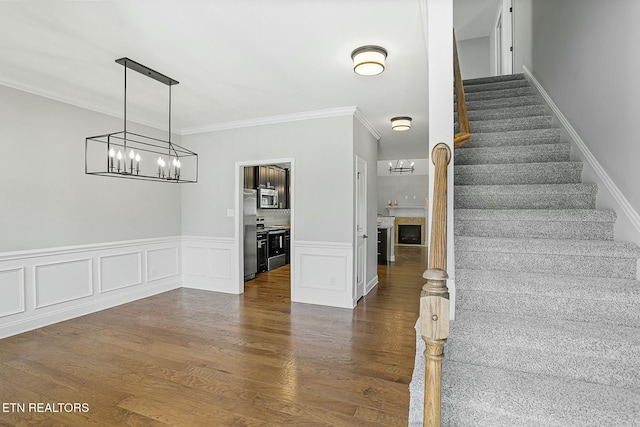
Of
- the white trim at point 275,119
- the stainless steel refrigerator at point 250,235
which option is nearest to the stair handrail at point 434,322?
the white trim at point 275,119

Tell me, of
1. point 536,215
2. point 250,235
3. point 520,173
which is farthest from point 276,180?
point 536,215

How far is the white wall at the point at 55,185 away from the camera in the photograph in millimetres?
3266

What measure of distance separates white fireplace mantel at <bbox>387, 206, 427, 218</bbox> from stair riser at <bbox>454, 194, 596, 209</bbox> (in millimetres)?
9762

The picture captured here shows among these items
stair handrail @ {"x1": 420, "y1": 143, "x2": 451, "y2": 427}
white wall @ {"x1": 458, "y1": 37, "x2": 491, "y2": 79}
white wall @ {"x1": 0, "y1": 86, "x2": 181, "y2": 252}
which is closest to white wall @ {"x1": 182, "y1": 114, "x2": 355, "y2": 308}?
white wall @ {"x1": 0, "y1": 86, "x2": 181, "y2": 252}

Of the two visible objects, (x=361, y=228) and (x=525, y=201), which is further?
(x=361, y=228)

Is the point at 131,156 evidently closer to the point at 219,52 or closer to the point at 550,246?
the point at 219,52

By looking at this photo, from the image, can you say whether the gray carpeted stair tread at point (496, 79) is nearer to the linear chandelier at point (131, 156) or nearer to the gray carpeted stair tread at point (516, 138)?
the gray carpeted stair tread at point (516, 138)

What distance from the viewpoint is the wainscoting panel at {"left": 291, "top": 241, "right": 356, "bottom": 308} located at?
4164 mm

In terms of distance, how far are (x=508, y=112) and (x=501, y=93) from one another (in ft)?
2.34

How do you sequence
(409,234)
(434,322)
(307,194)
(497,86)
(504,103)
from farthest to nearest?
(409,234) → (307,194) → (497,86) → (504,103) → (434,322)

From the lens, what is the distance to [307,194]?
173 inches

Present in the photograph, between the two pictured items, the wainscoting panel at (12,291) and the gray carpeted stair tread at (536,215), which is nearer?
the gray carpeted stair tread at (536,215)

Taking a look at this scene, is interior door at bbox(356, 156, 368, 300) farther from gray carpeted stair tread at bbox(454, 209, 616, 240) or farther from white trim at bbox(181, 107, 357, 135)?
gray carpeted stair tread at bbox(454, 209, 616, 240)

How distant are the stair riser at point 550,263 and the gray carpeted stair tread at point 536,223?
30cm
